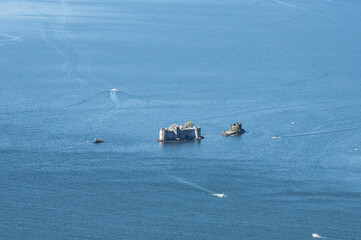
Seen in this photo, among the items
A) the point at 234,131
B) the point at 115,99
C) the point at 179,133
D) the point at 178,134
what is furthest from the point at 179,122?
the point at 115,99

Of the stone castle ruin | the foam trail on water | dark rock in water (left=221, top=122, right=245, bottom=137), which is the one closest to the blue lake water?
the foam trail on water

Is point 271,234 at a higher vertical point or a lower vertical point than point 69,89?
lower

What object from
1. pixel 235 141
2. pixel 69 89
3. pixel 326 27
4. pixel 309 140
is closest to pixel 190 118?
pixel 235 141

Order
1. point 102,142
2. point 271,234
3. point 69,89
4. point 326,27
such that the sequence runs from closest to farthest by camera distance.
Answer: point 271,234 → point 102,142 → point 69,89 → point 326,27

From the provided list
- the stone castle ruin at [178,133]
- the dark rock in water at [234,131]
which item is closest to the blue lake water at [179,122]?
the stone castle ruin at [178,133]

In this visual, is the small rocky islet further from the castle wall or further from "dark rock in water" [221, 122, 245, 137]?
"dark rock in water" [221, 122, 245, 137]

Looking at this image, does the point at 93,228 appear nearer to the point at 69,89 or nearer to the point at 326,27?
the point at 69,89
